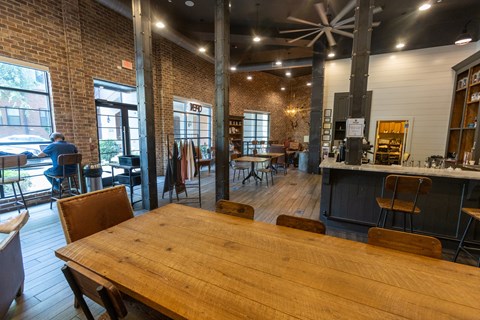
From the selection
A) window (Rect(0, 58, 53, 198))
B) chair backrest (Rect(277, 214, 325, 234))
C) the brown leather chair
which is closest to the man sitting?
window (Rect(0, 58, 53, 198))

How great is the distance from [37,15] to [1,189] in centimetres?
303

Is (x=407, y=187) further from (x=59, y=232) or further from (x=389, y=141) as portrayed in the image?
(x=389, y=141)

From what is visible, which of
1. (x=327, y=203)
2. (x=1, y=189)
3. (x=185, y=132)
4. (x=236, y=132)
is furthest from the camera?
(x=236, y=132)

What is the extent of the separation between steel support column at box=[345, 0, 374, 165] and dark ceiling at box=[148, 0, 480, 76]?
99.5 inches

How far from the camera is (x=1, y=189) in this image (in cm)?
374

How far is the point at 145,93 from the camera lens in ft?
11.9

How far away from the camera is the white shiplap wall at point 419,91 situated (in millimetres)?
5598

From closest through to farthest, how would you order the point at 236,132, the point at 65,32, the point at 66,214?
the point at 66,214 → the point at 65,32 → the point at 236,132

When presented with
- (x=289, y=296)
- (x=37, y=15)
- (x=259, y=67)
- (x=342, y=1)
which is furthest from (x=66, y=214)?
(x=259, y=67)

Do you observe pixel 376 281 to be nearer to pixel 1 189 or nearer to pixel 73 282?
pixel 73 282

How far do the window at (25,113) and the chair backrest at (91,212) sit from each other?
3253 millimetres

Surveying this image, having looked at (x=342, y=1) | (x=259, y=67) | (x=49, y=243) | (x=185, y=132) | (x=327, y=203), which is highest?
(x=342, y=1)

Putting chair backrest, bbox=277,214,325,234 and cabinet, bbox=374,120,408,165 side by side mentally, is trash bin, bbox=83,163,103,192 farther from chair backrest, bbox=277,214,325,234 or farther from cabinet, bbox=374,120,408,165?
cabinet, bbox=374,120,408,165

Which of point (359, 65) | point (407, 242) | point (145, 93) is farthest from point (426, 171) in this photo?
point (145, 93)
